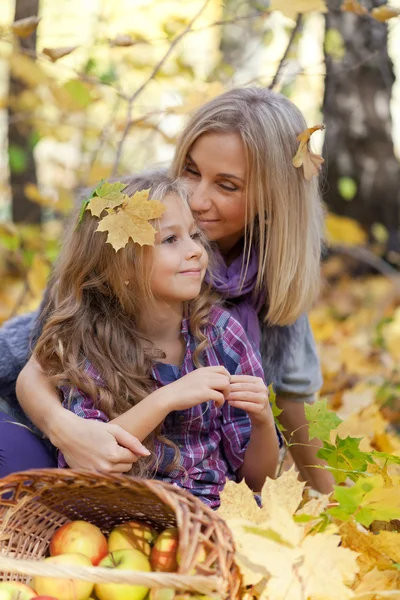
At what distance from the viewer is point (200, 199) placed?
196 centimetres

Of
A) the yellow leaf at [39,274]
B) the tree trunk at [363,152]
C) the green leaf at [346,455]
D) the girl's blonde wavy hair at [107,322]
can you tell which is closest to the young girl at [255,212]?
the girl's blonde wavy hair at [107,322]

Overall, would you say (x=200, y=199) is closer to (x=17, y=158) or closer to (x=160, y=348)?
(x=160, y=348)

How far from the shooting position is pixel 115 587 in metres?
1.33

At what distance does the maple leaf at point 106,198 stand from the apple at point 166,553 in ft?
2.46

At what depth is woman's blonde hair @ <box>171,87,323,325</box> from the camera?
195cm

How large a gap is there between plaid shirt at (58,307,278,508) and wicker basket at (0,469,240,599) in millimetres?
261

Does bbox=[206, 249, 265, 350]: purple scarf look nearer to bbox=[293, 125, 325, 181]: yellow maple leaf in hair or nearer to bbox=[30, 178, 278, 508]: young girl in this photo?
bbox=[30, 178, 278, 508]: young girl

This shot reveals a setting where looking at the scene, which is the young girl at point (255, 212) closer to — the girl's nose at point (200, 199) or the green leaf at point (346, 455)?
the girl's nose at point (200, 199)

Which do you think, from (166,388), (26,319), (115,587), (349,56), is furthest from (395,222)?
(115,587)

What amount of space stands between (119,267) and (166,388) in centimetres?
35

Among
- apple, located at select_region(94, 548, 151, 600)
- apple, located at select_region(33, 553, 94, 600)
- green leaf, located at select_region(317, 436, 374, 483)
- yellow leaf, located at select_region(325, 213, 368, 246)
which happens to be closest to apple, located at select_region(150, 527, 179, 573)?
apple, located at select_region(94, 548, 151, 600)

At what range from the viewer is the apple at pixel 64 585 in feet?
4.37

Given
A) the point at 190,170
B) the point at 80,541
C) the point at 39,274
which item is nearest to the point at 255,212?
the point at 190,170

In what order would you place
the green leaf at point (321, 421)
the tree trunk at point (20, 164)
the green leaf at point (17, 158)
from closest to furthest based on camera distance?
the green leaf at point (321, 421) < the green leaf at point (17, 158) < the tree trunk at point (20, 164)
